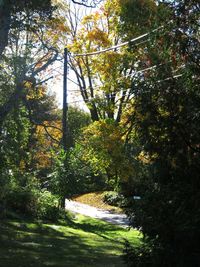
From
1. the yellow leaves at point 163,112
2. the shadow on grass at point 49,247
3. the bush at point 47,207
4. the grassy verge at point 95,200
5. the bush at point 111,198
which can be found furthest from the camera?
the bush at point 111,198

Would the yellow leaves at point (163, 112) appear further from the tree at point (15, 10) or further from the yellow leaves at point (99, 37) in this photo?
the yellow leaves at point (99, 37)

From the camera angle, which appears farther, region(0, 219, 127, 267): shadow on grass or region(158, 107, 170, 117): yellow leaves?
region(0, 219, 127, 267): shadow on grass

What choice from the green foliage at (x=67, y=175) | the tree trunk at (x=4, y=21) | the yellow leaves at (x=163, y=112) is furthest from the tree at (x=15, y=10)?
the green foliage at (x=67, y=175)

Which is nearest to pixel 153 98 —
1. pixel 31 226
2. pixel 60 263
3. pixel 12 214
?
pixel 60 263

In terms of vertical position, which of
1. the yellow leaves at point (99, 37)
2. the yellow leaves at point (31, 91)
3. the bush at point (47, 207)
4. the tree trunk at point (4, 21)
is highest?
the yellow leaves at point (99, 37)

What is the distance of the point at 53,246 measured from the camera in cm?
1247

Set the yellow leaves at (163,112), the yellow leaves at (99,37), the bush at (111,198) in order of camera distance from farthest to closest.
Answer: the bush at (111,198)
the yellow leaves at (99,37)
the yellow leaves at (163,112)

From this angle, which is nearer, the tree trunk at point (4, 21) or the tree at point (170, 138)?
the tree at point (170, 138)

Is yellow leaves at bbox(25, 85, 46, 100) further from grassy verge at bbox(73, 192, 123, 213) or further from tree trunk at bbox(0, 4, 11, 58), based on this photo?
grassy verge at bbox(73, 192, 123, 213)

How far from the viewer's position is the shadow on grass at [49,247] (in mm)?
9789

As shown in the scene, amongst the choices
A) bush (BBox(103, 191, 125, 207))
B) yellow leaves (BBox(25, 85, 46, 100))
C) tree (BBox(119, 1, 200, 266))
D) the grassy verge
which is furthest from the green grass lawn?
bush (BBox(103, 191, 125, 207))

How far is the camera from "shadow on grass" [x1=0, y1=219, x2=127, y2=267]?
979cm

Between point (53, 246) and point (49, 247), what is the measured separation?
349 mm

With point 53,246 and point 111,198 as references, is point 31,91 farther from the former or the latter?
point 53,246
